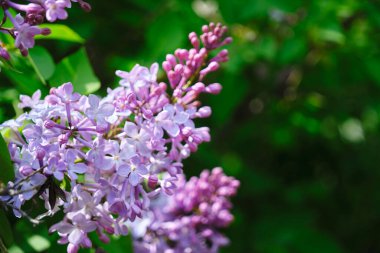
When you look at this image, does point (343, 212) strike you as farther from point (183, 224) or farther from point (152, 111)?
point (152, 111)

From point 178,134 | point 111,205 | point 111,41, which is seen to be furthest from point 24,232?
point 111,41

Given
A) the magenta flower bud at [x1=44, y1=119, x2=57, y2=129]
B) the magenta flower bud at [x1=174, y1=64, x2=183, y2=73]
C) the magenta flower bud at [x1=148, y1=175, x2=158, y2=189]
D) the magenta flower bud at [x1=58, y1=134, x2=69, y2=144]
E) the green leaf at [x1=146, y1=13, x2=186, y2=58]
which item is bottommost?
the green leaf at [x1=146, y1=13, x2=186, y2=58]

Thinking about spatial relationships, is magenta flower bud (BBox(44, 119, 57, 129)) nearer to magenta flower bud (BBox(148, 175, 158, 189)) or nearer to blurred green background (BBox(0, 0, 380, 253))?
magenta flower bud (BBox(148, 175, 158, 189))

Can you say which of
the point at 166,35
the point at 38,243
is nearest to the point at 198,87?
the point at 38,243

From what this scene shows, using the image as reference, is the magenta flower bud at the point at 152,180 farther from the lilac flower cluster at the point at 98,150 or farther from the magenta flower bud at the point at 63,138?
the magenta flower bud at the point at 63,138

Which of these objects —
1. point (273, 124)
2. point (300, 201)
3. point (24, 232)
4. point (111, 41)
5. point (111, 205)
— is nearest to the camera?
point (111, 205)

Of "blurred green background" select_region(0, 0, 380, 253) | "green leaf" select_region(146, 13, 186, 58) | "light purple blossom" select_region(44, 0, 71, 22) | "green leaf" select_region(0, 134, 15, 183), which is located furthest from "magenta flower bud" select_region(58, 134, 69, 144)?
"green leaf" select_region(146, 13, 186, 58)

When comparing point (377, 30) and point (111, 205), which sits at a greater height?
point (111, 205)

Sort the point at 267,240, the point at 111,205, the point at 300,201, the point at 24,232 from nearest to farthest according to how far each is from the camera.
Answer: the point at 111,205, the point at 24,232, the point at 267,240, the point at 300,201
